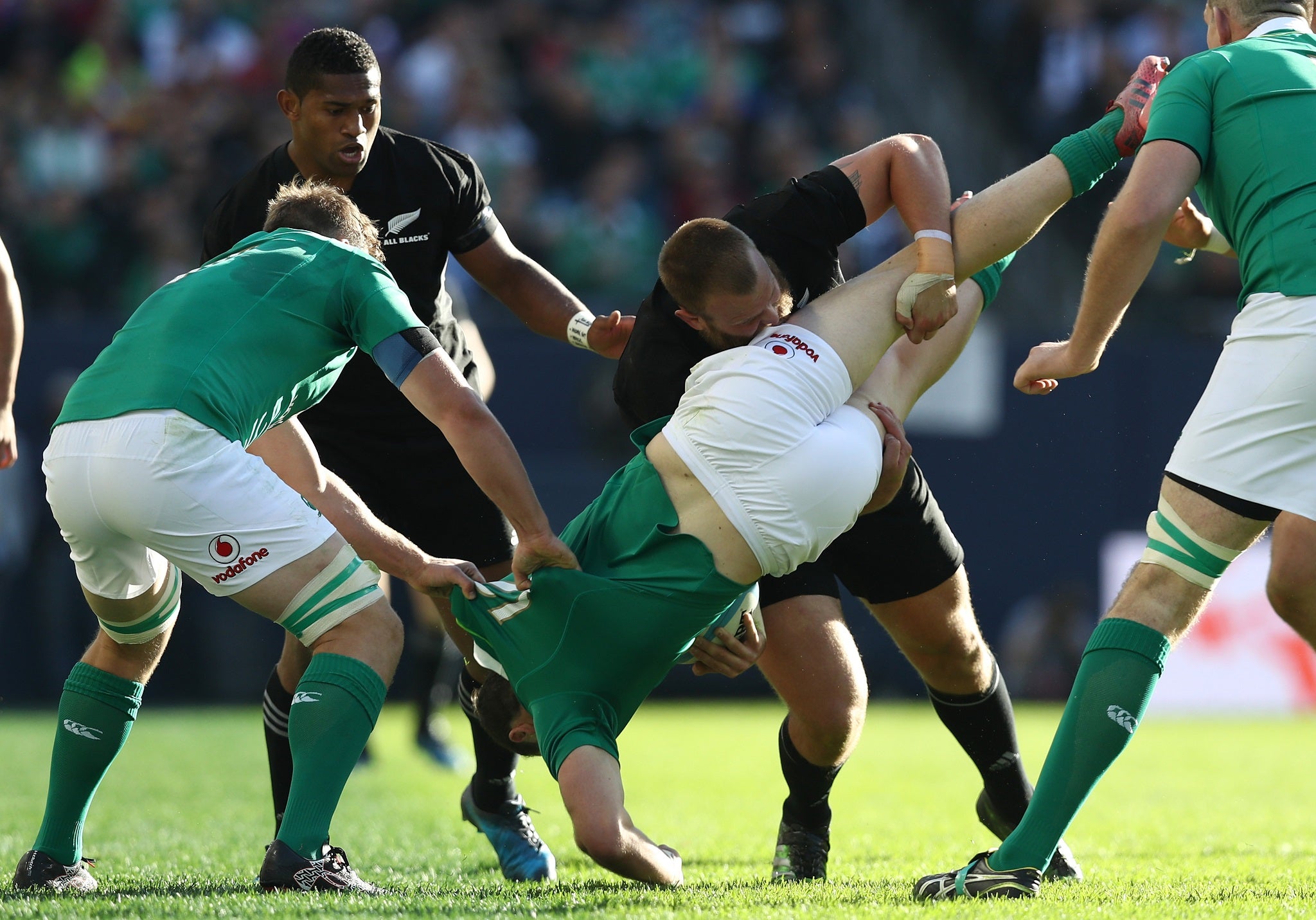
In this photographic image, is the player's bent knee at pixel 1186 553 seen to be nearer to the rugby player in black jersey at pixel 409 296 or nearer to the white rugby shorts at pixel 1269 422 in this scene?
the white rugby shorts at pixel 1269 422

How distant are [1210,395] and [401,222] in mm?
2513

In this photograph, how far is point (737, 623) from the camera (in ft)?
12.7

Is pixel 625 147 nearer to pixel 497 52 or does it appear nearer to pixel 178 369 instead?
pixel 497 52

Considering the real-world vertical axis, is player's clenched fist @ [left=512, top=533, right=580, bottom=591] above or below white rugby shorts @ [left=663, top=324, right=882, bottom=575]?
below

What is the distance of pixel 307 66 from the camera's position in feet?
15.2

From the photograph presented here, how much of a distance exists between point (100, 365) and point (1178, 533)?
268cm

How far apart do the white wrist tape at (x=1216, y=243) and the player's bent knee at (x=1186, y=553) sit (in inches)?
45.3

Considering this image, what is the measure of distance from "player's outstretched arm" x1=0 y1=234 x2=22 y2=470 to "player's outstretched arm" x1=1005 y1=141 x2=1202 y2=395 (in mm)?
3101

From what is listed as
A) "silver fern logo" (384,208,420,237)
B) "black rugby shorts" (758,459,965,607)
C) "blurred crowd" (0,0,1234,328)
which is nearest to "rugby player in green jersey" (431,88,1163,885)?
"black rugby shorts" (758,459,965,607)

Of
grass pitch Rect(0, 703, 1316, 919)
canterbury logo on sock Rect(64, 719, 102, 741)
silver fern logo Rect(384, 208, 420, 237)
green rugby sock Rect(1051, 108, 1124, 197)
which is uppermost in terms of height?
green rugby sock Rect(1051, 108, 1124, 197)

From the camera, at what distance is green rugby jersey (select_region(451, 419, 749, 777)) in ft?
11.9

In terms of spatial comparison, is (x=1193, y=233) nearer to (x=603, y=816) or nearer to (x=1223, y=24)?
(x=1223, y=24)

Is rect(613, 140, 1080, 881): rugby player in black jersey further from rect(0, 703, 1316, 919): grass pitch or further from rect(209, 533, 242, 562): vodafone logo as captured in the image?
rect(209, 533, 242, 562): vodafone logo

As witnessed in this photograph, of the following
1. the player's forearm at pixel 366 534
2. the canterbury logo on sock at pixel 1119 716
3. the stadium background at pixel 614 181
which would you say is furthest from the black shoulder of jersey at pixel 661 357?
the stadium background at pixel 614 181
